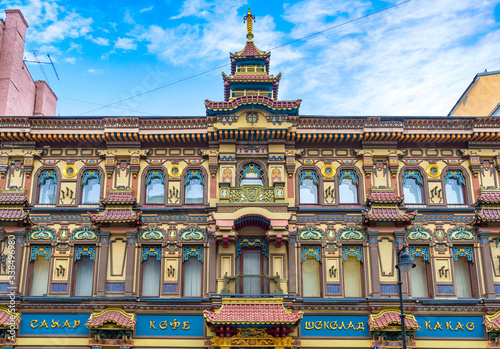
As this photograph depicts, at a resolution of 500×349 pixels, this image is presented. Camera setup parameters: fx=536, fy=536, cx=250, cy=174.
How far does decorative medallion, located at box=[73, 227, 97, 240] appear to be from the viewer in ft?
84.1

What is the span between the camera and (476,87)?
33.5m

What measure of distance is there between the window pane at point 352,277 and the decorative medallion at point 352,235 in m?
1.02

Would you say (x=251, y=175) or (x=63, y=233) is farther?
→ (x=251, y=175)

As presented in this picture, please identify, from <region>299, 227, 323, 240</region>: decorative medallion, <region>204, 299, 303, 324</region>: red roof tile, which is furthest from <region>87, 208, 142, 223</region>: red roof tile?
<region>299, 227, 323, 240</region>: decorative medallion

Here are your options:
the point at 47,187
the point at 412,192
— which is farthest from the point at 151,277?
the point at 412,192

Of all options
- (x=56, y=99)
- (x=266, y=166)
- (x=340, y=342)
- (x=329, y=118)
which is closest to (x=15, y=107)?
(x=56, y=99)

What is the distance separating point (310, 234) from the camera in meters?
25.7

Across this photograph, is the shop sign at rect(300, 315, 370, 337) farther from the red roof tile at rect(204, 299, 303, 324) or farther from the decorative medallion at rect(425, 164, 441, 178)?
the decorative medallion at rect(425, 164, 441, 178)

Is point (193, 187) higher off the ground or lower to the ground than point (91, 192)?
higher

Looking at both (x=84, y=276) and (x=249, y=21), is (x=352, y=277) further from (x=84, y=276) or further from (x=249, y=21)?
(x=249, y=21)

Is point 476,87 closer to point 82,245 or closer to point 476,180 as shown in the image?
point 476,180

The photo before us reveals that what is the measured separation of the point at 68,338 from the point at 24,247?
490 cm

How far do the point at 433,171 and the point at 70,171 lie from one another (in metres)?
18.3

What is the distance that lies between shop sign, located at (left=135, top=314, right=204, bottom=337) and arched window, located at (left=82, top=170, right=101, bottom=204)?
6.38 meters
